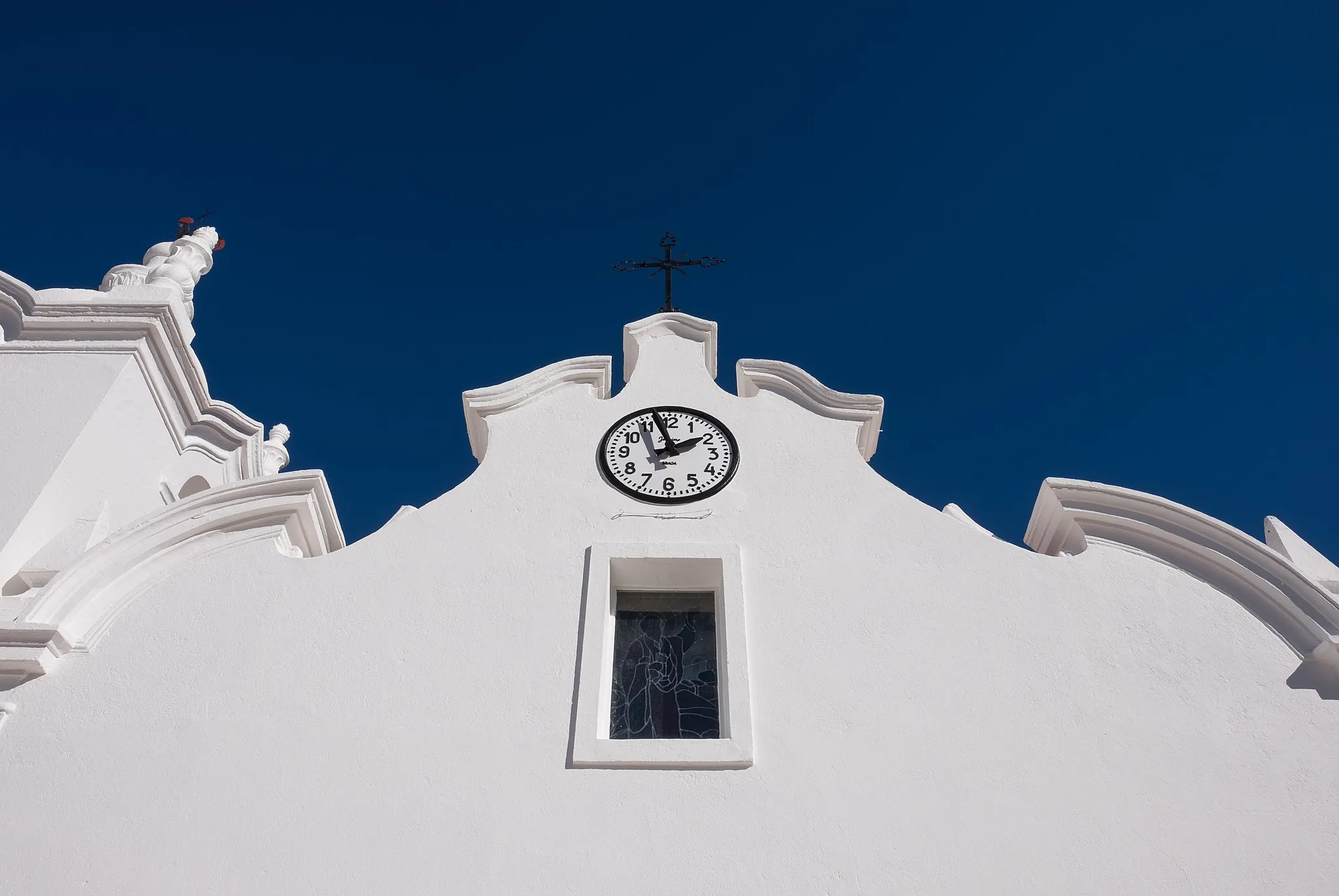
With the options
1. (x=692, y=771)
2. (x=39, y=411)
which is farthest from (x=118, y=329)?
(x=692, y=771)

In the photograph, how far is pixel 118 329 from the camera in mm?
9836

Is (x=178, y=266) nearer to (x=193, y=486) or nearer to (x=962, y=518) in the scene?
(x=193, y=486)

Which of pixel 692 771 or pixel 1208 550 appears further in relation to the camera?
pixel 1208 550

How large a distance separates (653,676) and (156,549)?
11.5 ft

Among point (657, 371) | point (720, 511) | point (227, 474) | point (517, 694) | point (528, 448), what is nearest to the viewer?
point (517, 694)

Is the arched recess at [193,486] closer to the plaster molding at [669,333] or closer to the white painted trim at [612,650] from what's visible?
the plaster molding at [669,333]

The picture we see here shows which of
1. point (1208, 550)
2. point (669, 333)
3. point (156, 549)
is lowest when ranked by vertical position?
point (156, 549)

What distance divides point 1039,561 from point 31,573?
6.95 m

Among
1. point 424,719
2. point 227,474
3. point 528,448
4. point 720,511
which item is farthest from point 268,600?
point 227,474

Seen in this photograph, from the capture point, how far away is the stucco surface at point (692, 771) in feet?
20.0

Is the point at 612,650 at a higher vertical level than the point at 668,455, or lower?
lower

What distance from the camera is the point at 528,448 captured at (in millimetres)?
8656

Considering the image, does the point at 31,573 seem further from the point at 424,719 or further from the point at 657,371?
the point at 657,371

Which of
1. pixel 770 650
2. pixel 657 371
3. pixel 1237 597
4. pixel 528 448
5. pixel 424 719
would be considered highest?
pixel 657 371
